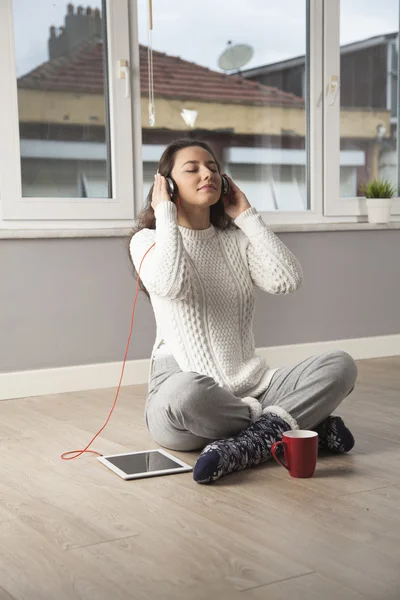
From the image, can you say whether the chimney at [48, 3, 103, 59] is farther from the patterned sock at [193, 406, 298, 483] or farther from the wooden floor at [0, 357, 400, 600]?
the patterned sock at [193, 406, 298, 483]

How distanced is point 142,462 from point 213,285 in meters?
0.54

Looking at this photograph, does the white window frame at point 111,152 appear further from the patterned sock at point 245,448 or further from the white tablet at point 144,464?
the patterned sock at point 245,448

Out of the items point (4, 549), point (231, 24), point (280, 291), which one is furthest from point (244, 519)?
point (231, 24)

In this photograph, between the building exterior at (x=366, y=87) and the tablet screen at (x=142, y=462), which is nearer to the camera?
the tablet screen at (x=142, y=462)

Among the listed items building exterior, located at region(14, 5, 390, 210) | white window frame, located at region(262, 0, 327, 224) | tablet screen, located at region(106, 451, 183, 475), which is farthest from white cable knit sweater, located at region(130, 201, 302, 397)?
white window frame, located at region(262, 0, 327, 224)

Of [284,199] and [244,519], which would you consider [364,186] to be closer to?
[284,199]

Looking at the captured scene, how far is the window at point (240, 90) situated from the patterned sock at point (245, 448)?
5.91ft

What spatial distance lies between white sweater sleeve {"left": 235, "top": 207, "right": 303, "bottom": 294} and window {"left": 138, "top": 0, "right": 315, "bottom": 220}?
139cm

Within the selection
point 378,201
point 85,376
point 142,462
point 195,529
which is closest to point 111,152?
point 85,376

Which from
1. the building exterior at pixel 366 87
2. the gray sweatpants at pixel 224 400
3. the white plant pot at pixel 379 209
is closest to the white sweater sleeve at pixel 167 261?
the gray sweatpants at pixel 224 400

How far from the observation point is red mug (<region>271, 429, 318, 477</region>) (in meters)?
2.07

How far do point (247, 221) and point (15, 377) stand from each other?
135cm

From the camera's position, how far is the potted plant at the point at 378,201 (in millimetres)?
4215

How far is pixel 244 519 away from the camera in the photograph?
1815 millimetres
